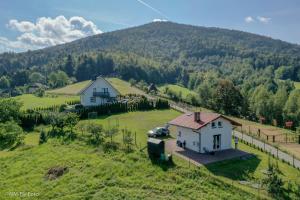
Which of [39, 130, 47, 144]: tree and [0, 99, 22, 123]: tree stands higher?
[0, 99, 22, 123]: tree

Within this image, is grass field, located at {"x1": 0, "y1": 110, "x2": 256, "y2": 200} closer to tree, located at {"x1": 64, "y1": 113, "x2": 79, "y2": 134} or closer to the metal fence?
tree, located at {"x1": 64, "y1": 113, "x2": 79, "y2": 134}

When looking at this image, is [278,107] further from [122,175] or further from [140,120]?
[122,175]

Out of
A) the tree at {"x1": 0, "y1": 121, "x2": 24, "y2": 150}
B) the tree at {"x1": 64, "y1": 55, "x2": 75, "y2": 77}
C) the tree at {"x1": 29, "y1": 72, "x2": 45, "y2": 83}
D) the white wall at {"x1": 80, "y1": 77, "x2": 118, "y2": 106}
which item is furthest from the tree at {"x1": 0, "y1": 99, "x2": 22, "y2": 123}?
the tree at {"x1": 64, "y1": 55, "x2": 75, "y2": 77}

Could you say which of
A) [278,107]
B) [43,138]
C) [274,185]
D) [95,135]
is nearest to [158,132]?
[95,135]

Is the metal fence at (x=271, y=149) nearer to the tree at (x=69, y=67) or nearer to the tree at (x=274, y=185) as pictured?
the tree at (x=274, y=185)

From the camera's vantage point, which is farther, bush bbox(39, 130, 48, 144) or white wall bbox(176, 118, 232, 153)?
bush bbox(39, 130, 48, 144)
